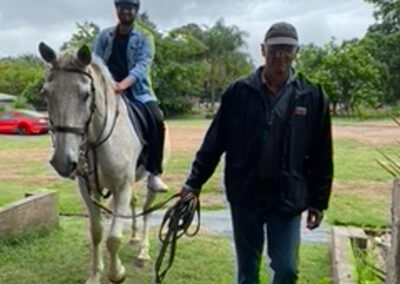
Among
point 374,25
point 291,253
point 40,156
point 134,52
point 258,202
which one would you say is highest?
point 374,25

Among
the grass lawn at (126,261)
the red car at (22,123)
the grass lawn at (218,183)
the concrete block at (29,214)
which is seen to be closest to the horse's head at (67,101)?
the grass lawn at (126,261)

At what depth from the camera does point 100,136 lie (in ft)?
14.1

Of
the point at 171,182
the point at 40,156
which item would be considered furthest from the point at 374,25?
the point at 171,182

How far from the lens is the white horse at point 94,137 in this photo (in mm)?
3539

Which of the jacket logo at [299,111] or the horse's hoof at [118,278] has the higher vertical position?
the jacket logo at [299,111]

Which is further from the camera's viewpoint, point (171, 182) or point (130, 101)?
point (171, 182)

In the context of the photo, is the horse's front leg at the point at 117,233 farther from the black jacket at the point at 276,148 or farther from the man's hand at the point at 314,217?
the man's hand at the point at 314,217

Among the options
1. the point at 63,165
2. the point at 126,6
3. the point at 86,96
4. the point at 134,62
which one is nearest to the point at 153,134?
the point at 134,62

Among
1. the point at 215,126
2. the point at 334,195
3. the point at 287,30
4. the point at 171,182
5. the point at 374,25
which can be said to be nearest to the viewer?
the point at 287,30

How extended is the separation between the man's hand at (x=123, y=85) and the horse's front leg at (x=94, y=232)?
832 millimetres

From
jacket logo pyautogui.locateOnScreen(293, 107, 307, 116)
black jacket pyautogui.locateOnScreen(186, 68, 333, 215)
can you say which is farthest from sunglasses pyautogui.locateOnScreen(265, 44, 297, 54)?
jacket logo pyautogui.locateOnScreen(293, 107, 307, 116)

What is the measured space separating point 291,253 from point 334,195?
6399mm

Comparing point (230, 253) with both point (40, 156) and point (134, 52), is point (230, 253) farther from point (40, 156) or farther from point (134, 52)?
point (40, 156)

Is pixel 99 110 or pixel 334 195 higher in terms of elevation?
pixel 99 110
